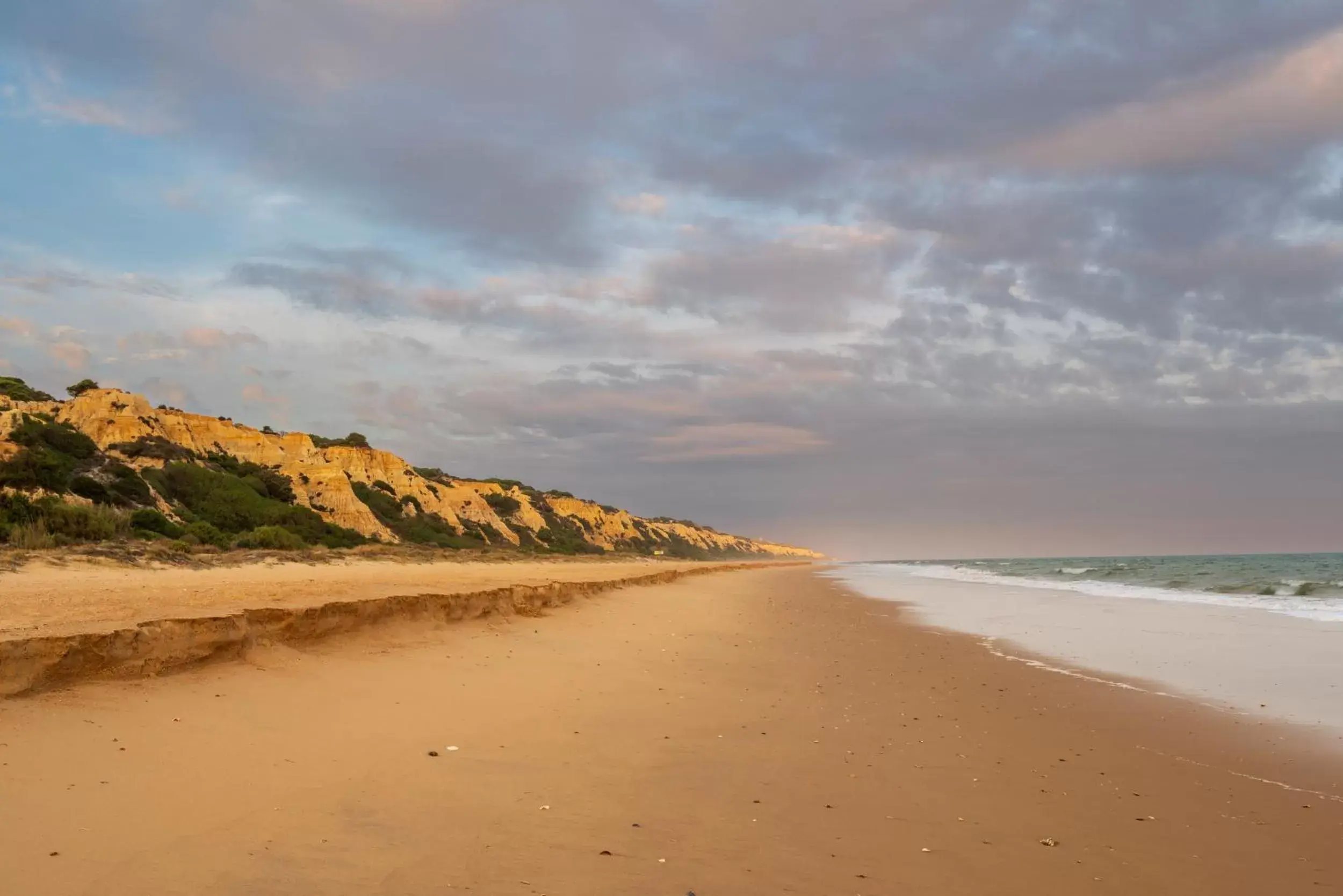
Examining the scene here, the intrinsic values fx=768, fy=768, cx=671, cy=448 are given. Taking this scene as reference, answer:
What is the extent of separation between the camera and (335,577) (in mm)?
15492

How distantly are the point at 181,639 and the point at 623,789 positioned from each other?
4431 mm

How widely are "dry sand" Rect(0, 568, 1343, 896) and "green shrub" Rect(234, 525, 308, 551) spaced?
60.5ft

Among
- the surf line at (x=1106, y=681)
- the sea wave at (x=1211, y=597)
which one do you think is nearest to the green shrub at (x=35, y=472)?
the surf line at (x=1106, y=681)

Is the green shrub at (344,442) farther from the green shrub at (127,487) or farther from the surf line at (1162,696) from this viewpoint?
the surf line at (1162,696)

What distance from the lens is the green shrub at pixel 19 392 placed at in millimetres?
37219

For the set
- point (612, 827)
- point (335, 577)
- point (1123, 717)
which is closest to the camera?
point (612, 827)

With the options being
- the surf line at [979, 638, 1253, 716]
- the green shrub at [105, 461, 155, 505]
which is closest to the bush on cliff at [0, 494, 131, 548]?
the green shrub at [105, 461, 155, 505]

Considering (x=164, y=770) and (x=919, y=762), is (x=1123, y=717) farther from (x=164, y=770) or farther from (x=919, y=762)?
(x=164, y=770)

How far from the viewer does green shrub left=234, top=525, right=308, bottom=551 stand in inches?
974

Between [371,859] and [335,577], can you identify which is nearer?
[371,859]

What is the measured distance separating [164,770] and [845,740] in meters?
4.96

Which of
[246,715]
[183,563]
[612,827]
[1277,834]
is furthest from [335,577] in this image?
[1277,834]

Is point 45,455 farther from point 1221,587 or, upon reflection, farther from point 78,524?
point 1221,587

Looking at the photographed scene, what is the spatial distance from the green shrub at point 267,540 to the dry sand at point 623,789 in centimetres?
1843
